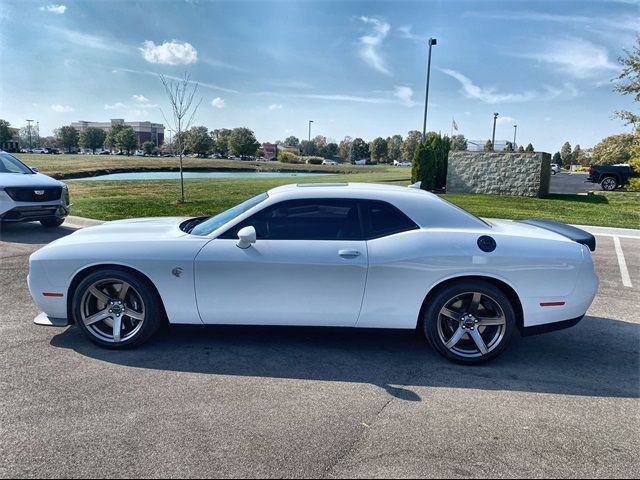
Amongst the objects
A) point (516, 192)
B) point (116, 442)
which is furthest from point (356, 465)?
point (516, 192)

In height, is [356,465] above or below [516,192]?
below

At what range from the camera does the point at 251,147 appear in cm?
8394

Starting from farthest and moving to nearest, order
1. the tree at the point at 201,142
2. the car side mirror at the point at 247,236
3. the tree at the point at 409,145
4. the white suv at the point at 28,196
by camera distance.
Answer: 1. the tree at the point at 409,145
2. the tree at the point at 201,142
3. the white suv at the point at 28,196
4. the car side mirror at the point at 247,236

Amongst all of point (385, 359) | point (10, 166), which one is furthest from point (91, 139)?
point (385, 359)

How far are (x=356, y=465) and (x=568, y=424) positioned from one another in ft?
4.83

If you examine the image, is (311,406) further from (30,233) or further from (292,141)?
(292,141)

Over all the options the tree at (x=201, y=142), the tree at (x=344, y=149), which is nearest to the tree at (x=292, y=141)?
the tree at (x=344, y=149)

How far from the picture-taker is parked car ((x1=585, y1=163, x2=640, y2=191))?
21.4 meters

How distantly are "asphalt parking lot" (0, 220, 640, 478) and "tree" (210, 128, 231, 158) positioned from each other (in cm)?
8070

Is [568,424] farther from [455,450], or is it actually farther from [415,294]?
[415,294]

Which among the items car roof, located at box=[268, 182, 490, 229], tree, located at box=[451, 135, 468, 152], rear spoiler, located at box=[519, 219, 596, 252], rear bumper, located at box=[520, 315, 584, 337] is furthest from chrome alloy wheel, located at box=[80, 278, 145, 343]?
tree, located at box=[451, 135, 468, 152]

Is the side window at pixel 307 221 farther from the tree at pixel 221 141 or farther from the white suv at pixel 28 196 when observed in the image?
the tree at pixel 221 141

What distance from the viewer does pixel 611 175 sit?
21.9 m

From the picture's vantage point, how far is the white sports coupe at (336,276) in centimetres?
362
